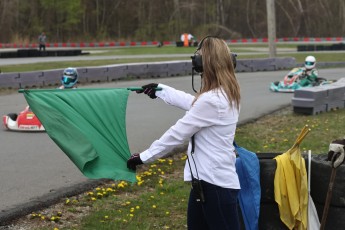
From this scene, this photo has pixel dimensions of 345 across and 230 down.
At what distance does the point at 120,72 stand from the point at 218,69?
720 inches

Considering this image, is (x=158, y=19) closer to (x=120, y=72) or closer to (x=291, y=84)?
(x=120, y=72)

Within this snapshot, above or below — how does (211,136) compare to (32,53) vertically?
below

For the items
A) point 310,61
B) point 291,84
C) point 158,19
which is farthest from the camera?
point 158,19

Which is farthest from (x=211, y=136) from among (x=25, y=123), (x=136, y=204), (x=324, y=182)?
(x=25, y=123)

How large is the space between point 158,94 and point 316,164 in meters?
1.47

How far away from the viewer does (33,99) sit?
435 centimetres

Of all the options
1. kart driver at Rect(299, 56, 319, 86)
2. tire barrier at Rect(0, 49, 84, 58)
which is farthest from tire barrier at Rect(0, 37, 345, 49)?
kart driver at Rect(299, 56, 319, 86)

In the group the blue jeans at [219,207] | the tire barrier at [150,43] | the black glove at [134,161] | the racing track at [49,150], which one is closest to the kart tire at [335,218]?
the blue jeans at [219,207]

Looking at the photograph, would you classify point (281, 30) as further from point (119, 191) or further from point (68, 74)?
point (119, 191)

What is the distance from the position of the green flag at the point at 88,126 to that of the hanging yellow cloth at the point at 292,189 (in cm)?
132

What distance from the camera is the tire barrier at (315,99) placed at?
1285 centimetres

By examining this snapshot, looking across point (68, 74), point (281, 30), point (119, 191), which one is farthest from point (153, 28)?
point (119, 191)

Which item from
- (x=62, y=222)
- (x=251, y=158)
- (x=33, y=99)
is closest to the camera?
(x=33, y=99)

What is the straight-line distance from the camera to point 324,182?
16.0ft
